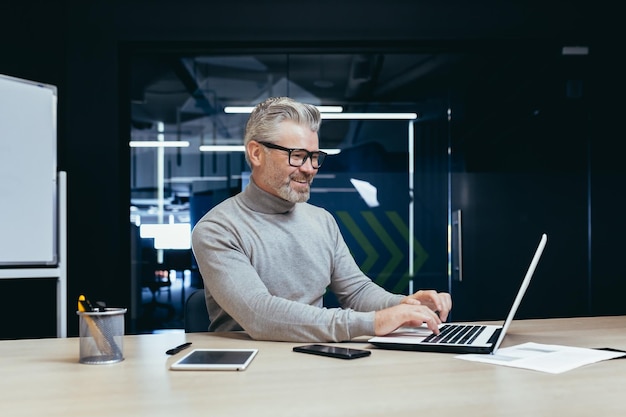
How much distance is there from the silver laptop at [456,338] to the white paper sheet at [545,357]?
3 centimetres

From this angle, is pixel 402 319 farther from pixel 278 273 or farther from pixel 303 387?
pixel 278 273

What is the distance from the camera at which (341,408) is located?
100 cm

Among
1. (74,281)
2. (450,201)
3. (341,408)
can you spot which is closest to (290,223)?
(341,408)

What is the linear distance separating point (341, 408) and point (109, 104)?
3.27m

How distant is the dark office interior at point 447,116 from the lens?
3812 mm

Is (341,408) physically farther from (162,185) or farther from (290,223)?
(162,185)

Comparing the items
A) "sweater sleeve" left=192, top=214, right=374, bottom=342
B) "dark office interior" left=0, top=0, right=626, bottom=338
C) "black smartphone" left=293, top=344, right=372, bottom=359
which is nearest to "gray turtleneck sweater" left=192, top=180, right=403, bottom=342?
"sweater sleeve" left=192, top=214, right=374, bottom=342

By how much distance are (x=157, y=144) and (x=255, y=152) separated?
88.5 inches

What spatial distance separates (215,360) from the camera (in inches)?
51.5

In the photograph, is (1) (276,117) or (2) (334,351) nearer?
(2) (334,351)

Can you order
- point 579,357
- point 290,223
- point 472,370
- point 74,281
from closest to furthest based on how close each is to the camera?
1. point 472,370
2. point 579,357
3. point 290,223
4. point 74,281

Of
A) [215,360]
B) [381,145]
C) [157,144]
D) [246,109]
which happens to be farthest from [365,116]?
[215,360]

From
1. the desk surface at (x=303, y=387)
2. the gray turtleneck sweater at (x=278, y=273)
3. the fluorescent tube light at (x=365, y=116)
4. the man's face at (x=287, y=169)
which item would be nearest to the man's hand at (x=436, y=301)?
the gray turtleneck sweater at (x=278, y=273)

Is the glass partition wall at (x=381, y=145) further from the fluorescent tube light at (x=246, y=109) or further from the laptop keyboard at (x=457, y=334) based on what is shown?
the laptop keyboard at (x=457, y=334)
